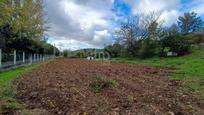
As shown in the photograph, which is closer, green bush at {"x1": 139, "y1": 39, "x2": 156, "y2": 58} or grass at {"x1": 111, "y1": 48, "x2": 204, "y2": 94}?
grass at {"x1": 111, "y1": 48, "x2": 204, "y2": 94}

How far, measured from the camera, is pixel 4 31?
99.7 feet

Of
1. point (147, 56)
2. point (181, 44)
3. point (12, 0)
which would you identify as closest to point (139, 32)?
point (147, 56)

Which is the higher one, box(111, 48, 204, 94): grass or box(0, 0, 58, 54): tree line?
box(0, 0, 58, 54): tree line

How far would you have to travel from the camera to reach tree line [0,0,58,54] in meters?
24.3

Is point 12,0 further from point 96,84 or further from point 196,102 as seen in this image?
point 196,102

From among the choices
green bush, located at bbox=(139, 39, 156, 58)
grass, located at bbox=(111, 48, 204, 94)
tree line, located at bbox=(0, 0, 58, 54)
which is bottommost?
grass, located at bbox=(111, 48, 204, 94)

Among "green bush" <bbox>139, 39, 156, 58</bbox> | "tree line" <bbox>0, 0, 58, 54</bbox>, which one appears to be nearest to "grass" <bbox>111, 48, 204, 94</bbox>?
"tree line" <bbox>0, 0, 58, 54</bbox>

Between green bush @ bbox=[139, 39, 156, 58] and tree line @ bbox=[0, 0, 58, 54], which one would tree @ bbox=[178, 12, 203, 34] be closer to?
green bush @ bbox=[139, 39, 156, 58]

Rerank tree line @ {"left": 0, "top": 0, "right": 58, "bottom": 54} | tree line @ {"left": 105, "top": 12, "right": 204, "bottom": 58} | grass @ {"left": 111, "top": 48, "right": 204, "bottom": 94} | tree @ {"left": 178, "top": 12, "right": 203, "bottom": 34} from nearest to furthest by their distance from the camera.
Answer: grass @ {"left": 111, "top": 48, "right": 204, "bottom": 94}
tree line @ {"left": 0, "top": 0, "right": 58, "bottom": 54}
tree line @ {"left": 105, "top": 12, "right": 204, "bottom": 58}
tree @ {"left": 178, "top": 12, "right": 203, "bottom": 34}

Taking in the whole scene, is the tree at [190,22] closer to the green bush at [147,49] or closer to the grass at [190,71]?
the green bush at [147,49]

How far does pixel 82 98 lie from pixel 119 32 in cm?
5005

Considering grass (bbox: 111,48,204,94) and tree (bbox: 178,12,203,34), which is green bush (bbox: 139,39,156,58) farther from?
tree (bbox: 178,12,203,34)

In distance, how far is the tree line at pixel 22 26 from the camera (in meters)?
24.3

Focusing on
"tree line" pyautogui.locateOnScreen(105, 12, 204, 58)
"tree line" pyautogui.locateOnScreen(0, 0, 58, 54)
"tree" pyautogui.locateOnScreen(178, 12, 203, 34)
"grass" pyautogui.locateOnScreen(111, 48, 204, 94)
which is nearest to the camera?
"grass" pyautogui.locateOnScreen(111, 48, 204, 94)
